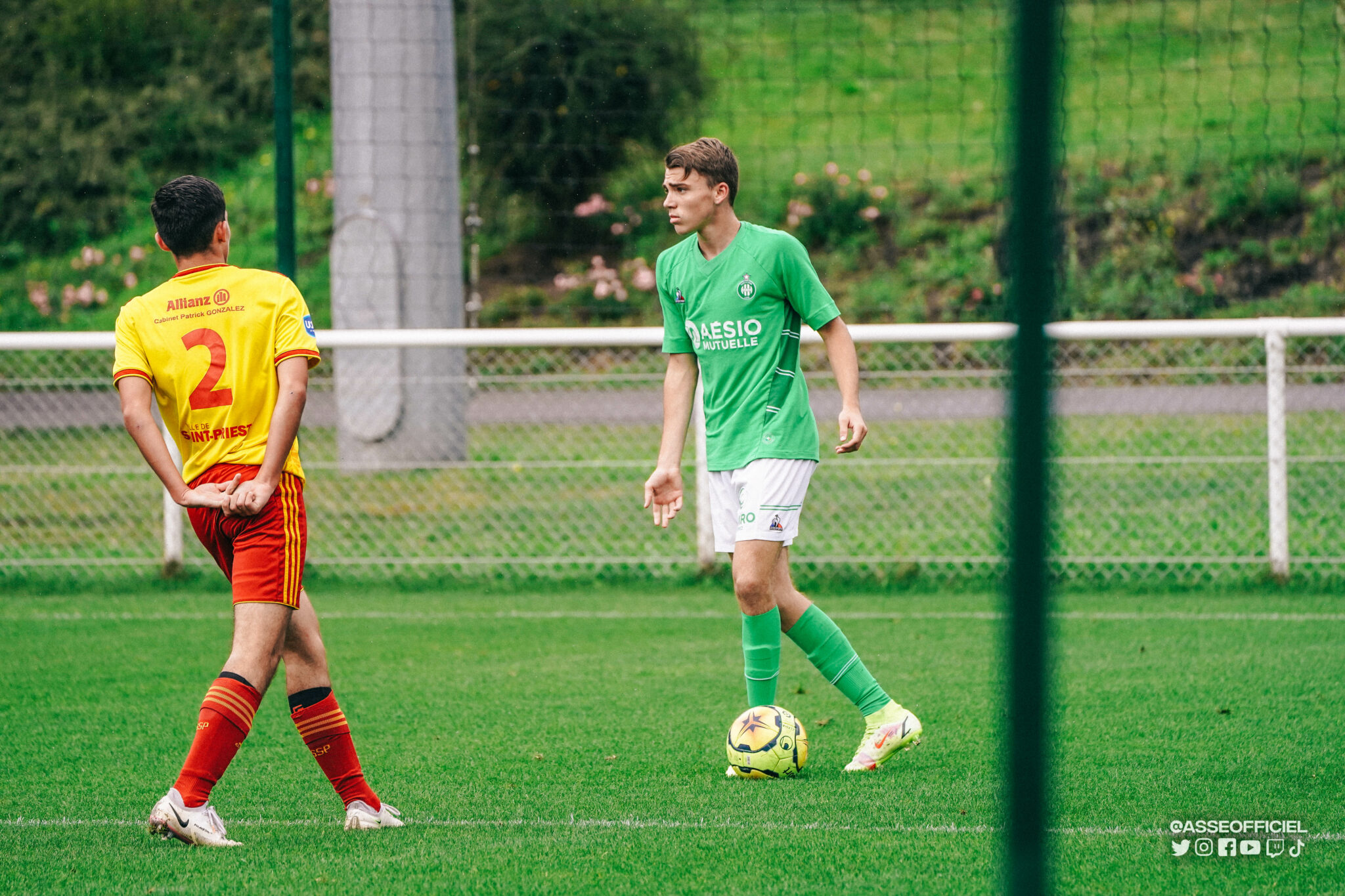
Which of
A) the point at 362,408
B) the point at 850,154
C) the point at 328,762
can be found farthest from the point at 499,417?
the point at 850,154

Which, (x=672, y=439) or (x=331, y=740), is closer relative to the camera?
(x=331, y=740)

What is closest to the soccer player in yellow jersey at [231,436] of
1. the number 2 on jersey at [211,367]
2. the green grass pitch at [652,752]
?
the number 2 on jersey at [211,367]

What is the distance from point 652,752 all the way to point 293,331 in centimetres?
176

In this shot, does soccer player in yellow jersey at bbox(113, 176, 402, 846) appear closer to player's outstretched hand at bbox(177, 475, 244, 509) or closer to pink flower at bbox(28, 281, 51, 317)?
player's outstretched hand at bbox(177, 475, 244, 509)

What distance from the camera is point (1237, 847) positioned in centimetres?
321

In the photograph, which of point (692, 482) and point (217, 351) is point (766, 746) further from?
point (692, 482)

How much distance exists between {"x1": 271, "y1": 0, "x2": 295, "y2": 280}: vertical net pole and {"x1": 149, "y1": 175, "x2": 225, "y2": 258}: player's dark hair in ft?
10.7

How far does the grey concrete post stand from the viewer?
9.09 metres

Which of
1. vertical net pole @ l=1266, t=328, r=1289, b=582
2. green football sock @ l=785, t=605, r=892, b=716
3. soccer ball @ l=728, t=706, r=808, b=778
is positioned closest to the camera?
soccer ball @ l=728, t=706, r=808, b=778

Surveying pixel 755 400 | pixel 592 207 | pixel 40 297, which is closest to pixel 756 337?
pixel 755 400

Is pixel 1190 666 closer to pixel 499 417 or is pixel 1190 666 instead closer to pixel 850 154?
pixel 499 417

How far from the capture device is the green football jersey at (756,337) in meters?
3.90

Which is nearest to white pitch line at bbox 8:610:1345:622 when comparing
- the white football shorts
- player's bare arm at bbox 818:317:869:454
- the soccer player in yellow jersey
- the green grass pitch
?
the green grass pitch

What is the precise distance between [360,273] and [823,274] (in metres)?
9.93
